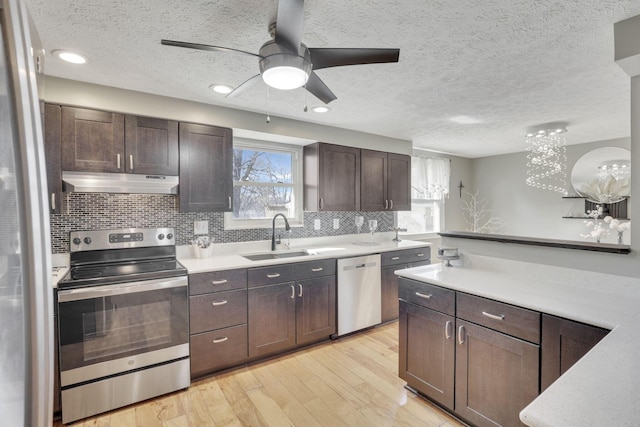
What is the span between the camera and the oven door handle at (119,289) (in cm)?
203

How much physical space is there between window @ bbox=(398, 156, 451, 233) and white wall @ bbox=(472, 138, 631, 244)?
891mm

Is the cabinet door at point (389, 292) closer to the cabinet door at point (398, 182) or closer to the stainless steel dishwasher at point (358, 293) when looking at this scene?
the stainless steel dishwasher at point (358, 293)

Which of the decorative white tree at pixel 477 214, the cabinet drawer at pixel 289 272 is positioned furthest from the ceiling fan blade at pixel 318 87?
the decorative white tree at pixel 477 214

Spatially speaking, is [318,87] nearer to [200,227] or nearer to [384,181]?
[200,227]

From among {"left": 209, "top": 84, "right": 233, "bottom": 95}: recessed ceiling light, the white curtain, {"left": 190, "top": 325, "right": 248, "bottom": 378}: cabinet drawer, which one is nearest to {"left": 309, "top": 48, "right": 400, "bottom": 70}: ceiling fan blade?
{"left": 209, "top": 84, "right": 233, "bottom": 95}: recessed ceiling light

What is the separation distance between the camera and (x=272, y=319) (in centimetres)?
284

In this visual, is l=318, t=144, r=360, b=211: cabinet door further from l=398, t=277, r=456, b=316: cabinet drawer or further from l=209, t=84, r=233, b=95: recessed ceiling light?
l=398, t=277, r=456, b=316: cabinet drawer

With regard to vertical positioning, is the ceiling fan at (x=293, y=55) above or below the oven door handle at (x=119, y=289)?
above

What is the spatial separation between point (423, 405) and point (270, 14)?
2.58 m

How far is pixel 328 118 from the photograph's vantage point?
3.43 m

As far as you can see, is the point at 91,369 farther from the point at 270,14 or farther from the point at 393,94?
the point at 393,94

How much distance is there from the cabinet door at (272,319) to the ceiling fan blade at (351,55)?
1906 millimetres

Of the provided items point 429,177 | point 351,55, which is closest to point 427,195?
point 429,177

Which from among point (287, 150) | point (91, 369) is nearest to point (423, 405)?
point (91, 369)
